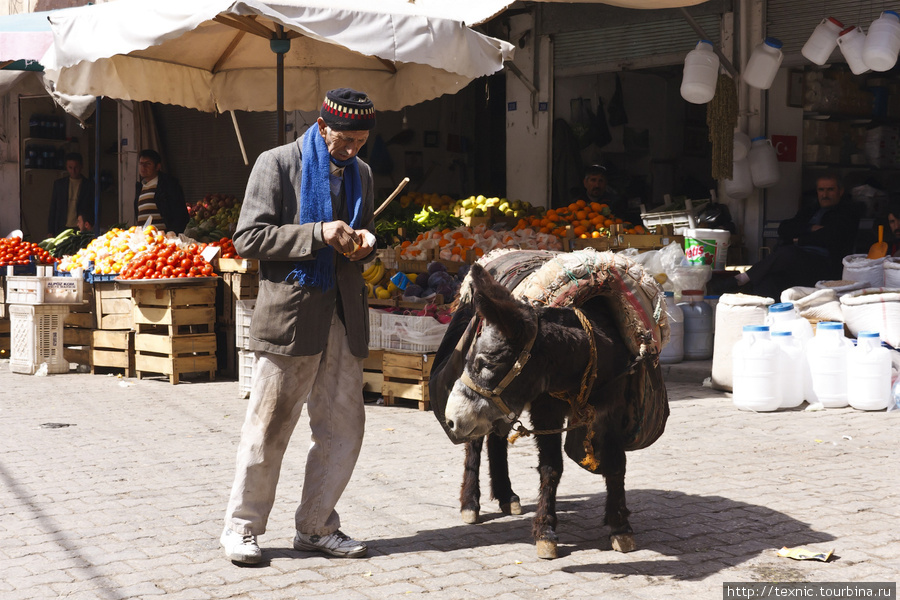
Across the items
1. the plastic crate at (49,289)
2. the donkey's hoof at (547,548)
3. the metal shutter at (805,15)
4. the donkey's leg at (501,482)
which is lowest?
the donkey's hoof at (547,548)

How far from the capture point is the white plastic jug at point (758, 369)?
7.91 metres

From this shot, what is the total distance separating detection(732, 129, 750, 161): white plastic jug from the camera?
1080 cm

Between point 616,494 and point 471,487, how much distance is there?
817 millimetres

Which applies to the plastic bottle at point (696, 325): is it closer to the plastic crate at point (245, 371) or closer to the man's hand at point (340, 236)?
the plastic crate at point (245, 371)

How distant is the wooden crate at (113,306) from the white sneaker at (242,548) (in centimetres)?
605

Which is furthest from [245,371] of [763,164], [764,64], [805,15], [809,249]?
[805,15]

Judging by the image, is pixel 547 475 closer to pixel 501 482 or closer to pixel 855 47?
pixel 501 482

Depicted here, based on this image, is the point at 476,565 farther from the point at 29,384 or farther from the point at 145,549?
the point at 29,384

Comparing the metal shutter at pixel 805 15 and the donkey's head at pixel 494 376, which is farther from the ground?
the metal shutter at pixel 805 15

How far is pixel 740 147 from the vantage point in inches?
425

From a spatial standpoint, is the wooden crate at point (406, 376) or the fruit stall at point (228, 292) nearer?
the wooden crate at point (406, 376)

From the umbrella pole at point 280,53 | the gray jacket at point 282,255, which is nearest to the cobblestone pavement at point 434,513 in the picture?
the gray jacket at point 282,255

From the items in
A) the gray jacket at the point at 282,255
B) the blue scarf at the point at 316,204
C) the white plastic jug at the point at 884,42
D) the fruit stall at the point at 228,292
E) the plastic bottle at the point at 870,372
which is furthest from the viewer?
the white plastic jug at the point at 884,42

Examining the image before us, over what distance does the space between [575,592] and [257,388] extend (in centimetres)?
164
